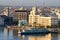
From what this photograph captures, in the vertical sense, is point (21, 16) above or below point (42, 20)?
above

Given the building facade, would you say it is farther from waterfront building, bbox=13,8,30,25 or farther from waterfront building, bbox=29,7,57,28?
waterfront building, bbox=29,7,57,28

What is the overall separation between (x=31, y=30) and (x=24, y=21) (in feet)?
11.7

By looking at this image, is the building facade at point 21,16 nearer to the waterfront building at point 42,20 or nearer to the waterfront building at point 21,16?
the waterfront building at point 21,16

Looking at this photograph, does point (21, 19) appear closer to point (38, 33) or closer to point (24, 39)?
point (38, 33)

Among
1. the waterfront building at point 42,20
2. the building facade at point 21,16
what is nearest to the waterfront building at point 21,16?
the building facade at point 21,16

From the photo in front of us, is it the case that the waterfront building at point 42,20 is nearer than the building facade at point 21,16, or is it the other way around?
the waterfront building at point 42,20

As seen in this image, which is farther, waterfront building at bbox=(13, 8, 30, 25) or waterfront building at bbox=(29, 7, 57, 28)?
waterfront building at bbox=(13, 8, 30, 25)

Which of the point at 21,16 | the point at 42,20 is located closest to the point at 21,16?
the point at 21,16

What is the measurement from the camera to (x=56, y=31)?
15250 millimetres

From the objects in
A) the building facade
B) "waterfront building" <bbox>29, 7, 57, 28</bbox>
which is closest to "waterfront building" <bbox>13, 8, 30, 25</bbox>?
the building facade

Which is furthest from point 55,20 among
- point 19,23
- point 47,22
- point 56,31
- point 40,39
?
point 40,39

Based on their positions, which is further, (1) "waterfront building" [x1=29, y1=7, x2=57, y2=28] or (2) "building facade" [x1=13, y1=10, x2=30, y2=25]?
(2) "building facade" [x1=13, y1=10, x2=30, y2=25]

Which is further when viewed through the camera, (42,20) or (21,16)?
(21,16)

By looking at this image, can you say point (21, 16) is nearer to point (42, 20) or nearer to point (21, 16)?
point (21, 16)
